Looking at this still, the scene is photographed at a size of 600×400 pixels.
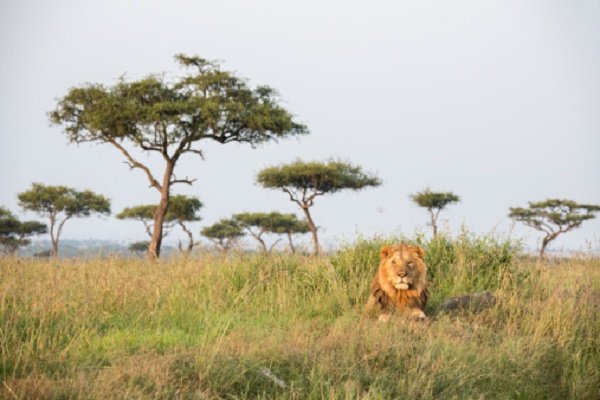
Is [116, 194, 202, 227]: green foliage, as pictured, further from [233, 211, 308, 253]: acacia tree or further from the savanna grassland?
the savanna grassland

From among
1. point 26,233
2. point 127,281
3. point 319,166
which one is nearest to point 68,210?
point 26,233

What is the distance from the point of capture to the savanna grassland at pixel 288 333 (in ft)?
18.3

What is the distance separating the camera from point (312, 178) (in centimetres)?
3912

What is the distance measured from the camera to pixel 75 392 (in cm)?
496

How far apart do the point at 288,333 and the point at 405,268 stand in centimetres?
168

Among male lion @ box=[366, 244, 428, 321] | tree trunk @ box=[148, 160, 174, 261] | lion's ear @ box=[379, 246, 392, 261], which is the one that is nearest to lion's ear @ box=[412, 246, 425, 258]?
male lion @ box=[366, 244, 428, 321]

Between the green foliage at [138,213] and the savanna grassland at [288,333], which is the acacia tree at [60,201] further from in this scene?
the savanna grassland at [288,333]

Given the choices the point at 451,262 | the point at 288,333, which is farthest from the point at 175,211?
the point at 288,333

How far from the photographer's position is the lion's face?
7.91 meters

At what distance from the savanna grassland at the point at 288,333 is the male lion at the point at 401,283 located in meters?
0.30

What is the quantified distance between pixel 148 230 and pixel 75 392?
Answer: 1522 inches

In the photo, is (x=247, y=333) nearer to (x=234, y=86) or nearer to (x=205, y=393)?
(x=205, y=393)

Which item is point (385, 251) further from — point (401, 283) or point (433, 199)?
point (433, 199)

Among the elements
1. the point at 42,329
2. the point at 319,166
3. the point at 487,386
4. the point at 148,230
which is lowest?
the point at 487,386
